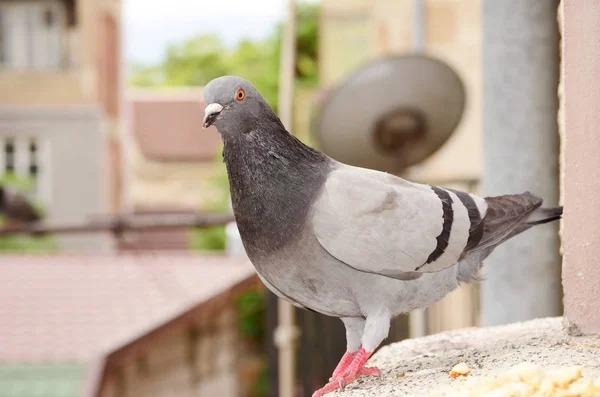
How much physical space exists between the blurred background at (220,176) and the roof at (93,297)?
0.10ft

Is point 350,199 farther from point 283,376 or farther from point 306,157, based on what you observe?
point 283,376

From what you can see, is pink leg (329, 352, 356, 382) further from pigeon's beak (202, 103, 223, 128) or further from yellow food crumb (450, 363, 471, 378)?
pigeon's beak (202, 103, 223, 128)

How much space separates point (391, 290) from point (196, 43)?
4047 centimetres

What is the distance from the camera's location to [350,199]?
2182mm

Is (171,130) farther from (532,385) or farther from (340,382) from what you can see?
(532,385)

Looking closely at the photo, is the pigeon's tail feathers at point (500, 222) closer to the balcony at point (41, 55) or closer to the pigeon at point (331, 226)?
the pigeon at point (331, 226)

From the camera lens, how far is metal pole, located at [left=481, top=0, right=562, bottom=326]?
3.06 metres

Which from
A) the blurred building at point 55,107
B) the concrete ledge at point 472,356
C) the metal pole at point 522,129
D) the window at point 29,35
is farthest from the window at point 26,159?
the concrete ledge at point 472,356

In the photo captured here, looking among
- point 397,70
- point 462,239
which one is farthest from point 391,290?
point 397,70

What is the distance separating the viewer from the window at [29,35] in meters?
18.5

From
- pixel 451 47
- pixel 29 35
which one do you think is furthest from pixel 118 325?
pixel 29 35

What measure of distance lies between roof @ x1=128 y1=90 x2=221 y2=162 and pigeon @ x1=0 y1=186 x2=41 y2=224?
16.0 metres

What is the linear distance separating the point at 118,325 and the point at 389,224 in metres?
6.51

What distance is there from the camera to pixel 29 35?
728 inches
